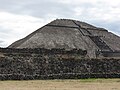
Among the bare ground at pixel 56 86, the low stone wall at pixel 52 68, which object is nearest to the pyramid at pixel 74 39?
the low stone wall at pixel 52 68

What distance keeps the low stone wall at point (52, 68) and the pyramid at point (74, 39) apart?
11.1 meters

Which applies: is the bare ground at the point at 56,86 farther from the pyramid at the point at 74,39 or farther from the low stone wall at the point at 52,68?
the pyramid at the point at 74,39

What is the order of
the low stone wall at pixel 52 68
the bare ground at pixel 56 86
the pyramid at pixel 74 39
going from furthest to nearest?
the pyramid at pixel 74 39, the low stone wall at pixel 52 68, the bare ground at pixel 56 86

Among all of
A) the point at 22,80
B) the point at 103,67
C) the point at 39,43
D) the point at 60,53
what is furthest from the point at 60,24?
the point at 22,80

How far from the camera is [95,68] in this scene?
33.5 m

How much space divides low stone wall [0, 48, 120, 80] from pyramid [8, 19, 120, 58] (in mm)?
11104

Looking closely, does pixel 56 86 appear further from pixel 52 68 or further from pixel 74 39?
pixel 74 39

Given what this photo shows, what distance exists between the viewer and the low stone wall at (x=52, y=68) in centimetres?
2970

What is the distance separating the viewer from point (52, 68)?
1246 inches

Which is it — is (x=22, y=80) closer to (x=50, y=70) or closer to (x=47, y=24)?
(x=50, y=70)

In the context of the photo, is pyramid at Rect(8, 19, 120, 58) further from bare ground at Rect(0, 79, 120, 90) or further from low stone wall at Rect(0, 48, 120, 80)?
bare ground at Rect(0, 79, 120, 90)

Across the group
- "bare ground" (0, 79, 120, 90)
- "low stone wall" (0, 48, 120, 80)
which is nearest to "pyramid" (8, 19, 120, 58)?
"low stone wall" (0, 48, 120, 80)

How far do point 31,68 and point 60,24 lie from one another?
23485 mm

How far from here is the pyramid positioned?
4684 centimetres
